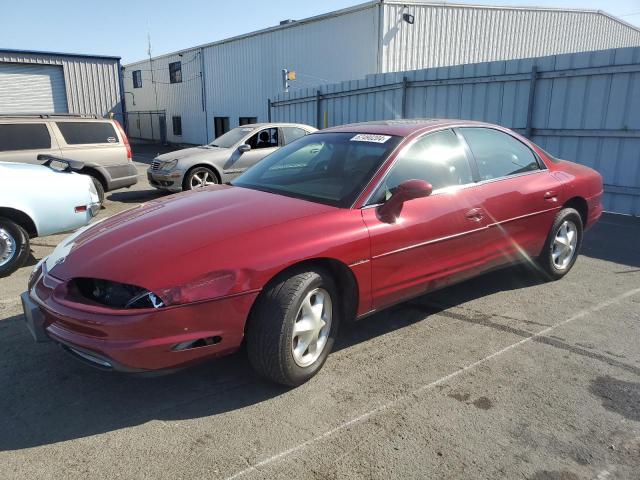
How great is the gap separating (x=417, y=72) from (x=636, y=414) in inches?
369

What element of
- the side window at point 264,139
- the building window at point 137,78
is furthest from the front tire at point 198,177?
the building window at point 137,78

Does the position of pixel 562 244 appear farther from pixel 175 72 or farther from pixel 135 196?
pixel 175 72

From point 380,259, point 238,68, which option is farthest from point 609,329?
point 238,68

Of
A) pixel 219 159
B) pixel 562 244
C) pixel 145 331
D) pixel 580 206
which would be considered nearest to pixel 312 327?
pixel 145 331

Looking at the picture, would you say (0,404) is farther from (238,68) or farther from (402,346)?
(238,68)

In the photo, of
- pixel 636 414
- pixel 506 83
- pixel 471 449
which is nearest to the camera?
pixel 471 449

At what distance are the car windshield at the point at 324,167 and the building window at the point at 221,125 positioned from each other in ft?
68.4

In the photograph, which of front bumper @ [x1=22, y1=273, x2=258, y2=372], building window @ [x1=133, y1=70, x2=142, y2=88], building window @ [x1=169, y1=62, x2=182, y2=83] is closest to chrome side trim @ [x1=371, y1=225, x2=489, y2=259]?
front bumper @ [x1=22, y1=273, x2=258, y2=372]

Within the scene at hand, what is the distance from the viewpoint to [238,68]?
2241cm

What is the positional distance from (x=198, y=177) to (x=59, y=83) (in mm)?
15933

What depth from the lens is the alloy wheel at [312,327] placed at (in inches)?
115

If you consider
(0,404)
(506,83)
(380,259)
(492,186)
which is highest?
(506,83)

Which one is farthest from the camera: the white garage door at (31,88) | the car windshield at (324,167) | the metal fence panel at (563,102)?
the white garage door at (31,88)

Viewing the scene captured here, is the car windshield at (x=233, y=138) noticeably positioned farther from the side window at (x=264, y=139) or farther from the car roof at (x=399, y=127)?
the car roof at (x=399, y=127)
